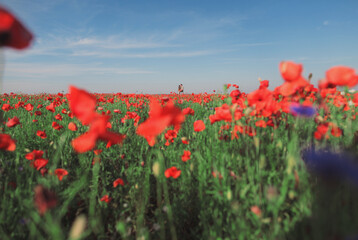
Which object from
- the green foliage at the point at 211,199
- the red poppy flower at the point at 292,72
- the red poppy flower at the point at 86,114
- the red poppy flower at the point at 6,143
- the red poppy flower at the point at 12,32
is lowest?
the green foliage at the point at 211,199

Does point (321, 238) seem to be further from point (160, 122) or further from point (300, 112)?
point (160, 122)

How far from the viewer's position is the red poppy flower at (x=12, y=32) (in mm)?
638

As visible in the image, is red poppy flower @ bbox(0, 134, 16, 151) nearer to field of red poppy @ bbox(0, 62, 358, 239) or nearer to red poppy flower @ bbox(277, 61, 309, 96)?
field of red poppy @ bbox(0, 62, 358, 239)

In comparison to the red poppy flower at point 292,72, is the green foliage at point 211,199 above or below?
below

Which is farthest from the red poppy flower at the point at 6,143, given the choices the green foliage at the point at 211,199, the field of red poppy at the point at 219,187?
the green foliage at the point at 211,199

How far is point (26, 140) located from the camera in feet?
8.84

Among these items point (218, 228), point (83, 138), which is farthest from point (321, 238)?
point (83, 138)

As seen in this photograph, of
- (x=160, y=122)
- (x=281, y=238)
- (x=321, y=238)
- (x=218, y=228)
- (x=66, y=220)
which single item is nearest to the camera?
(x=160, y=122)

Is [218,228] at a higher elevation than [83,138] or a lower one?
lower

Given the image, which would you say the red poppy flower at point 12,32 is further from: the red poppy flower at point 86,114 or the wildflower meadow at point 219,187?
the red poppy flower at point 86,114

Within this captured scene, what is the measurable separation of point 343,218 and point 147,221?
1265 millimetres

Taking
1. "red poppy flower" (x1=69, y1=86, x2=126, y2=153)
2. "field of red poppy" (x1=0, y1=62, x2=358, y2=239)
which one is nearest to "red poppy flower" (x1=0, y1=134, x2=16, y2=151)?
"field of red poppy" (x1=0, y1=62, x2=358, y2=239)

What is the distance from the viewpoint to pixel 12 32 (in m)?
0.66

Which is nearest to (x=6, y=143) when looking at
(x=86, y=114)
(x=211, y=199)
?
(x=86, y=114)
